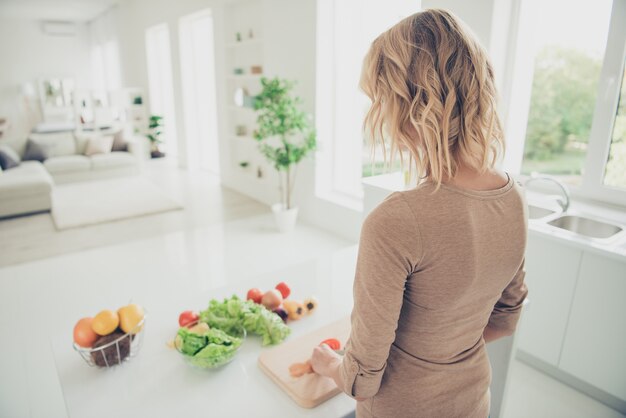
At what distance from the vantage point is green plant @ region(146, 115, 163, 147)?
27.0 feet

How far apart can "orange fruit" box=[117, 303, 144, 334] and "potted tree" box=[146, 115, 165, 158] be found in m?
7.66

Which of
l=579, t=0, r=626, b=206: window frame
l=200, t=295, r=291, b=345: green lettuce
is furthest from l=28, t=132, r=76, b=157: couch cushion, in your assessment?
l=579, t=0, r=626, b=206: window frame

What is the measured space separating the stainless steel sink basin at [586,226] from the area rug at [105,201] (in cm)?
409

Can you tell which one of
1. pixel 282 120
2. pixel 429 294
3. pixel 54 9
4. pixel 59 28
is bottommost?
pixel 429 294

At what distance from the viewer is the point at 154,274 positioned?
11.4ft

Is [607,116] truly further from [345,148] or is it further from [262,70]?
[262,70]

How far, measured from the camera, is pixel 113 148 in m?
6.82

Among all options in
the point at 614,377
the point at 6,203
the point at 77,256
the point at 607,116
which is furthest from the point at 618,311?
the point at 6,203

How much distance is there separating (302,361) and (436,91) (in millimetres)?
772

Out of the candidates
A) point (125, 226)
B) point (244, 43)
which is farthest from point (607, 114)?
point (125, 226)

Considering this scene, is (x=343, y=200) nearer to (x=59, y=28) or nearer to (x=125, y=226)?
(x=125, y=226)

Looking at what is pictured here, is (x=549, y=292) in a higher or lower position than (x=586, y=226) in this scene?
lower

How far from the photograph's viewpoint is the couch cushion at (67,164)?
19.5ft

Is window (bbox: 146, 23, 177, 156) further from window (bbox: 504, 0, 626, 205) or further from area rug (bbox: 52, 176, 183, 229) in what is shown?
window (bbox: 504, 0, 626, 205)
